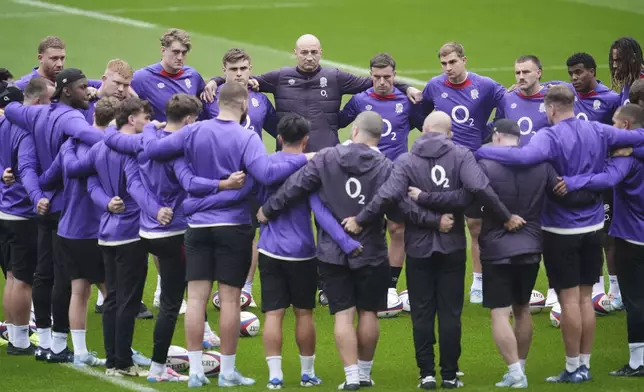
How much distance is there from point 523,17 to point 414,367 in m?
18.4

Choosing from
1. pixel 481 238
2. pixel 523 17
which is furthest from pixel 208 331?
pixel 523 17

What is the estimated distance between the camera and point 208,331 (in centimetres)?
1201

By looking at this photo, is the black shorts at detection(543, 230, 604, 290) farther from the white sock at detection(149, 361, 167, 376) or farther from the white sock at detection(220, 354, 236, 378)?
the white sock at detection(149, 361, 167, 376)

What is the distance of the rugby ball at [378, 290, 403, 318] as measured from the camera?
1289 centimetres

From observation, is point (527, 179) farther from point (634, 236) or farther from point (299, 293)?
point (299, 293)

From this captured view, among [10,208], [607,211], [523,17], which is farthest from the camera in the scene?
[523,17]

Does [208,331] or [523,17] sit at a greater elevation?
[523,17]

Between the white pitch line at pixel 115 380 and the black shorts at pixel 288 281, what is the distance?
3.88 feet

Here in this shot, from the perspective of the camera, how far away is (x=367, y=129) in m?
10.1

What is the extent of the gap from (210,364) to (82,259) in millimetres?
1463

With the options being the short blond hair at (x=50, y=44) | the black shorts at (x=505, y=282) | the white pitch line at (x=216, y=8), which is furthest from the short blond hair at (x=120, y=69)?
the white pitch line at (x=216, y=8)

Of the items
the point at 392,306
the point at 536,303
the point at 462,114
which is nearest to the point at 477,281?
the point at 536,303

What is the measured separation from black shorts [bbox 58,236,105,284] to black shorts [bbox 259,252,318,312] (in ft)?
5.62

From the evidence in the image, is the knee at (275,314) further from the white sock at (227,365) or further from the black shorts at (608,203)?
the black shorts at (608,203)
